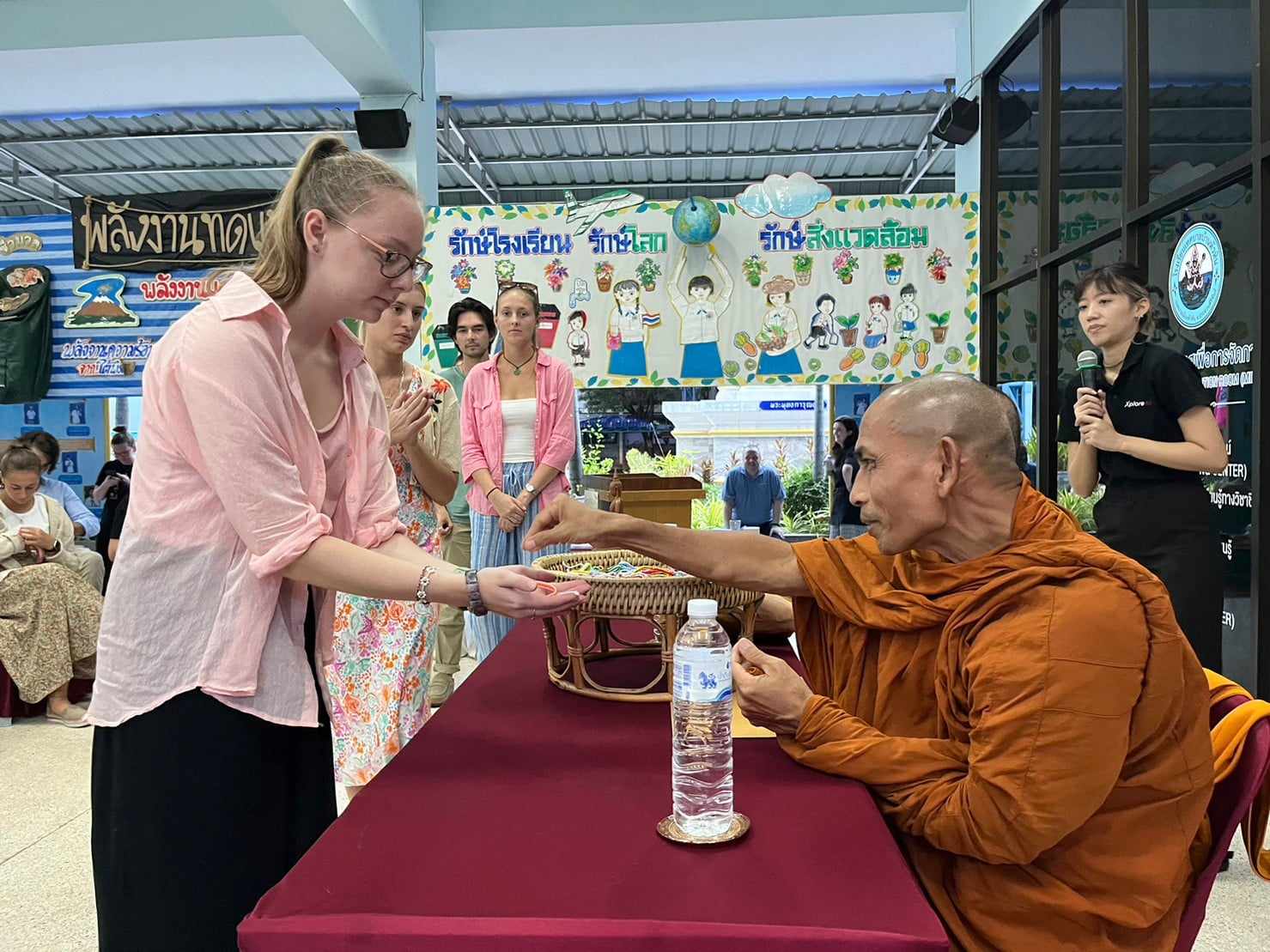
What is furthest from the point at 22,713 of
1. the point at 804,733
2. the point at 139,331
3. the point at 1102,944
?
the point at 1102,944

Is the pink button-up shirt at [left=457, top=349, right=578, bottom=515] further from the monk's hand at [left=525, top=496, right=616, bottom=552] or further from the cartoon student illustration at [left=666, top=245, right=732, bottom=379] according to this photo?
the cartoon student illustration at [left=666, top=245, right=732, bottom=379]

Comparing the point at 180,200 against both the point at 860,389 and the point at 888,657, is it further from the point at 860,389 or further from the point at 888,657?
the point at 888,657

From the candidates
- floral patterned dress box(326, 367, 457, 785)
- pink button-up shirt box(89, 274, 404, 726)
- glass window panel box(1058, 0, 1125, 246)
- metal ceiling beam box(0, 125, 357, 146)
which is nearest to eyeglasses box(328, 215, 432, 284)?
pink button-up shirt box(89, 274, 404, 726)

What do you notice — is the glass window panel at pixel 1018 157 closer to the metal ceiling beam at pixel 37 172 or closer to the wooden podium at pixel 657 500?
the wooden podium at pixel 657 500

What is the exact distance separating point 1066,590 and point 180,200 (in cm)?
649

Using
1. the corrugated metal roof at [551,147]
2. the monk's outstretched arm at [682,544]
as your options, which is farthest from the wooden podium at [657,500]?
the corrugated metal roof at [551,147]

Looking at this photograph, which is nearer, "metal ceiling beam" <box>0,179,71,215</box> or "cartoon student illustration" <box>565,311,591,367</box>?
"cartoon student illustration" <box>565,311,591,367</box>

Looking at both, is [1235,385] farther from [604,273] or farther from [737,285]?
[604,273]

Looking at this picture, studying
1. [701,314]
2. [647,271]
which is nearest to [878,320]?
[701,314]

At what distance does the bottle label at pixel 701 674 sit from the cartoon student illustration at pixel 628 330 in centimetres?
491

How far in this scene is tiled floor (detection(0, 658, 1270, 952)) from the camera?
2395 mm

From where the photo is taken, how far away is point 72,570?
4.73 metres

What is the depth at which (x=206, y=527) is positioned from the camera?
1304mm

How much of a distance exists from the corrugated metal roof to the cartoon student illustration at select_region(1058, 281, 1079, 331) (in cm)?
329
